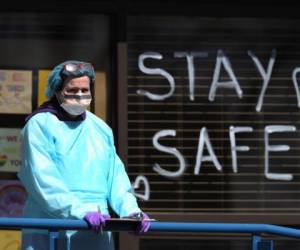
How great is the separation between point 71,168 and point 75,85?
0.45 metres

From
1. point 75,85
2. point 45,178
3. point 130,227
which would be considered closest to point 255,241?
point 130,227

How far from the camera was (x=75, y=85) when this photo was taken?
4.29m

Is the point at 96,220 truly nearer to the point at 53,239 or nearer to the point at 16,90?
the point at 53,239

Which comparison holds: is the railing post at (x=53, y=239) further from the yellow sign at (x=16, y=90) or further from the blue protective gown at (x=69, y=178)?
the yellow sign at (x=16, y=90)

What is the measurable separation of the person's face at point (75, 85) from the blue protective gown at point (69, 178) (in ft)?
0.51

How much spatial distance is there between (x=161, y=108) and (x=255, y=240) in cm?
243

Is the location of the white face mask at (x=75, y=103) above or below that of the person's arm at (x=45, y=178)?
above

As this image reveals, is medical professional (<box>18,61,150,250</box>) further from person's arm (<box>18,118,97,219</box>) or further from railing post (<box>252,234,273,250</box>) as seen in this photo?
railing post (<box>252,234,273,250</box>)

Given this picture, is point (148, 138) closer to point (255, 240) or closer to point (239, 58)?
point (239, 58)

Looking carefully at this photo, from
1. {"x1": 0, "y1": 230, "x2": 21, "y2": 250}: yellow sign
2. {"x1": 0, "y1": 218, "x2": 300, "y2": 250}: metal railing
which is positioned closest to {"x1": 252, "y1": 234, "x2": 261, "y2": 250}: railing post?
{"x1": 0, "y1": 218, "x2": 300, "y2": 250}: metal railing

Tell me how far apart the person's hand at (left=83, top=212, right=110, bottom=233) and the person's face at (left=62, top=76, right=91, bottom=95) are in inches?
27.9

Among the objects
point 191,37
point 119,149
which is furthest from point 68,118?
point 191,37

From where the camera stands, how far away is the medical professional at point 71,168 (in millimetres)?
4031

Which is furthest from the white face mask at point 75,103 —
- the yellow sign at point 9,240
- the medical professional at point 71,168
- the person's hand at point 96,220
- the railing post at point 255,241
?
the yellow sign at point 9,240
